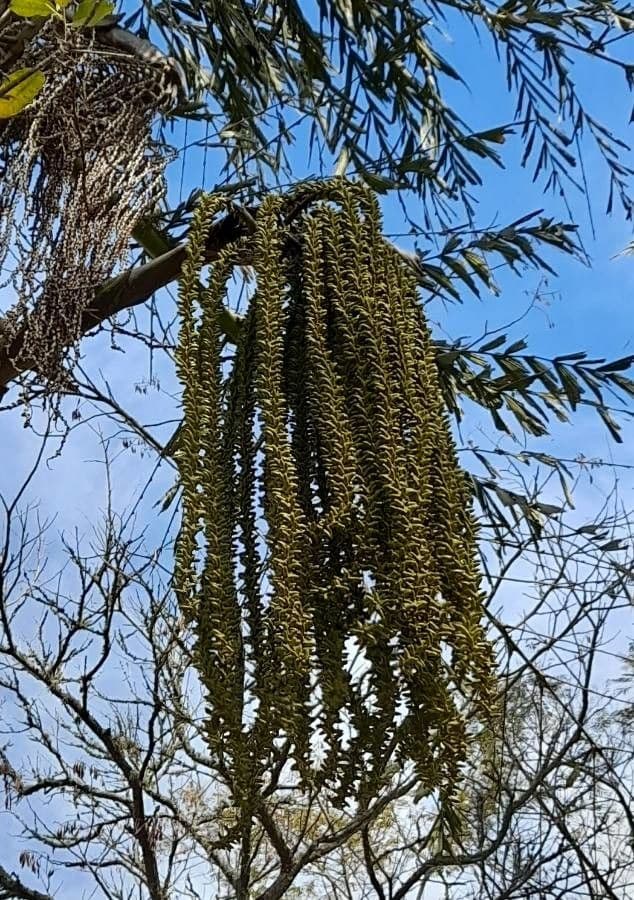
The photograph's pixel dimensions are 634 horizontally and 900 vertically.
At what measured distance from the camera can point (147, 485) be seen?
88.1 inches

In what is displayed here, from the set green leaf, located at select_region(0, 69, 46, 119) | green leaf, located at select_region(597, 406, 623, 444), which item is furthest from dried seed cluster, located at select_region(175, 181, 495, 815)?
green leaf, located at select_region(597, 406, 623, 444)

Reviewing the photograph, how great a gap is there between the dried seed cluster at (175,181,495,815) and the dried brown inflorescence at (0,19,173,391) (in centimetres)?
38

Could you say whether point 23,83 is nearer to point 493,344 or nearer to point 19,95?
point 19,95

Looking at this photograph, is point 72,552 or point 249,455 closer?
point 249,455

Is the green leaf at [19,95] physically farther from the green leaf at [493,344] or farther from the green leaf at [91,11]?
the green leaf at [493,344]

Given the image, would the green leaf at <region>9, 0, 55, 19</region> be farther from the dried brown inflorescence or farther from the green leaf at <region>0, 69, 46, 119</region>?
the dried brown inflorescence

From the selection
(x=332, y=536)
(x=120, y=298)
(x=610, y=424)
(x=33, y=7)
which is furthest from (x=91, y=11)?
(x=610, y=424)

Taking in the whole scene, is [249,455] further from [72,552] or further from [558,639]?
[72,552]

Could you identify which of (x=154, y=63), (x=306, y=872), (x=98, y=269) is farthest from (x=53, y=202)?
(x=306, y=872)

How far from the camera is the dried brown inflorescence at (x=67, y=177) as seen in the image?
1.50 m

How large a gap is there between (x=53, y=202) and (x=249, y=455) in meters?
0.70

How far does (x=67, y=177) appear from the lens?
64.1 inches

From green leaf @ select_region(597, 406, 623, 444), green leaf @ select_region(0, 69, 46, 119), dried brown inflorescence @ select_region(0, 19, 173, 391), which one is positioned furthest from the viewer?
green leaf @ select_region(597, 406, 623, 444)

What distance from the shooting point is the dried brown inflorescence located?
1.50 meters
